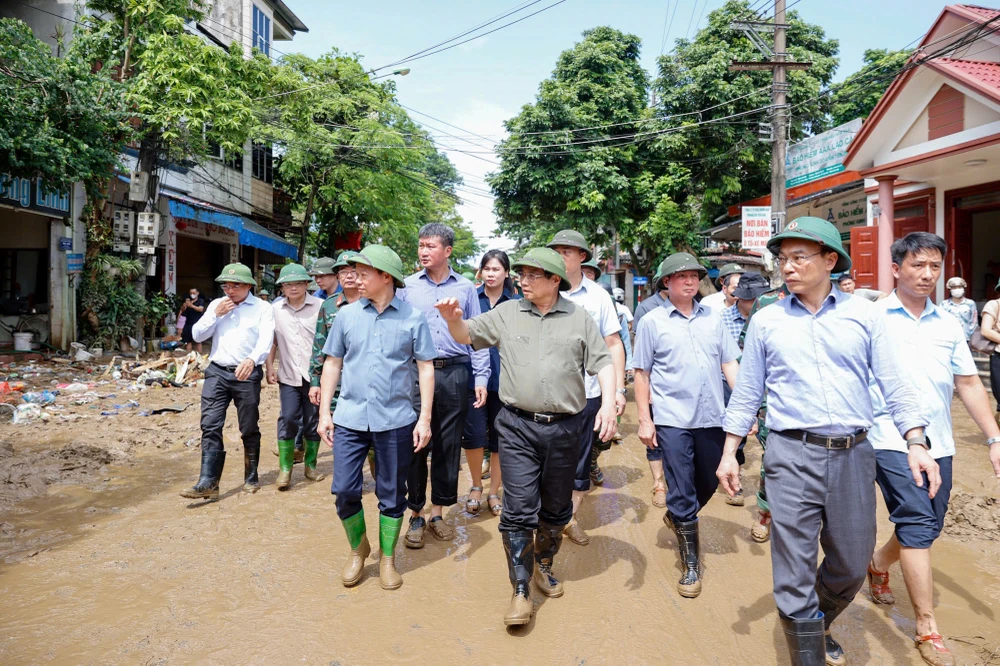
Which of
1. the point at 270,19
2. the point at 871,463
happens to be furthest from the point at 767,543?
the point at 270,19

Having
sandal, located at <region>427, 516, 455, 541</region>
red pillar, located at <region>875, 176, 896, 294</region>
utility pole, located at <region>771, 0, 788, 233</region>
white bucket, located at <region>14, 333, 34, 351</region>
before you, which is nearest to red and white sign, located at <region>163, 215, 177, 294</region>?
white bucket, located at <region>14, 333, 34, 351</region>

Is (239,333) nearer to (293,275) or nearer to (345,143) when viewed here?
(293,275)

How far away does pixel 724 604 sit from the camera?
3.72 meters

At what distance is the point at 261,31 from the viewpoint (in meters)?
24.2

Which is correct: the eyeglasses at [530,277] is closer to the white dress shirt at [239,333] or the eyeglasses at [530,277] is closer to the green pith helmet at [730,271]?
the white dress shirt at [239,333]

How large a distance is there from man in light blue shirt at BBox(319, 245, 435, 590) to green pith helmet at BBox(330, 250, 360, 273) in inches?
6.6

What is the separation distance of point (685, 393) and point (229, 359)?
→ 369cm

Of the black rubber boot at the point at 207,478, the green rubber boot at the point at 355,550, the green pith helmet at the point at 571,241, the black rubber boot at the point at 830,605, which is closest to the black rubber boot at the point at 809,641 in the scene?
the black rubber boot at the point at 830,605

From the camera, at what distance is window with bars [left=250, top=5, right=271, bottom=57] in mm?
23462

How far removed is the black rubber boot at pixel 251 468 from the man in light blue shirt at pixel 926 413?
4.86 m

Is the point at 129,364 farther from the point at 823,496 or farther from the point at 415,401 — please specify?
the point at 823,496

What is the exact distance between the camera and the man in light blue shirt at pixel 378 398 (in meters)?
3.86

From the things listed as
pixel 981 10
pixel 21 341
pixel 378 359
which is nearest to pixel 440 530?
pixel 378 359

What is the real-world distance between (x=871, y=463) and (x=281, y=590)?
3.18 meters
